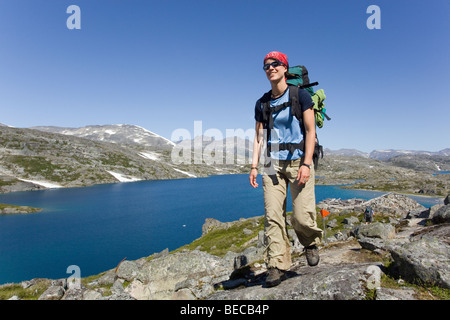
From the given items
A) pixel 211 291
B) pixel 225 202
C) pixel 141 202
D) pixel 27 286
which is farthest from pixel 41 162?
pixel 211 291

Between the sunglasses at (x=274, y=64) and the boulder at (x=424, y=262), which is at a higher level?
the sunglasses at (x=274, y=64)

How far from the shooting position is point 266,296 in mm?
5566

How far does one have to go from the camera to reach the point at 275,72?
6309 mm

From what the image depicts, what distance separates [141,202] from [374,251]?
119713 millimetres

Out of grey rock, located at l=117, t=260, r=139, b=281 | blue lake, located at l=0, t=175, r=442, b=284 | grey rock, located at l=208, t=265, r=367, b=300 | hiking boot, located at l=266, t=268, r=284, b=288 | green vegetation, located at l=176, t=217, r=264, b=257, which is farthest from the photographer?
blue lake, located at l=0, t=175, r=442, b=284

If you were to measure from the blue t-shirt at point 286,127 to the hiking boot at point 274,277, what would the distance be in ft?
9.35

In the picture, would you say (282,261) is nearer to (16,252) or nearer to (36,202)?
(16,252)

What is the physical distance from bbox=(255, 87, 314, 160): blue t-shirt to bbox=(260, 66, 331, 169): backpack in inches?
3.6

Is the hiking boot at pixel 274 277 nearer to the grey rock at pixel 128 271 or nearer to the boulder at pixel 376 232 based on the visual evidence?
the boulder at pixel 376 232

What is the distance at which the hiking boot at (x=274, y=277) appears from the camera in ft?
19.6

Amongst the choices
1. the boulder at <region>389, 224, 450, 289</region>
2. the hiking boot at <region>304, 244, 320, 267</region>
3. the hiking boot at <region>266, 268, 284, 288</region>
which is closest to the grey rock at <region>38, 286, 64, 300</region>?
the hiking boot at <region>266, 268, 284, 288</region>

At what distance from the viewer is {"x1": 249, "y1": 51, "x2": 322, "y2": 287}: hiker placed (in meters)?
6.02

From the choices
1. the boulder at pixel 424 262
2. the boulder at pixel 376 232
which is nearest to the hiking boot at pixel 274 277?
the boulder at pixel 424 262

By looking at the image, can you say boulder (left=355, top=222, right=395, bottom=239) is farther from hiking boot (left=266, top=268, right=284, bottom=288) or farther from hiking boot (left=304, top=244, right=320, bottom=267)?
hiking boot (left=266, top=268, right=284, bottom=288)
